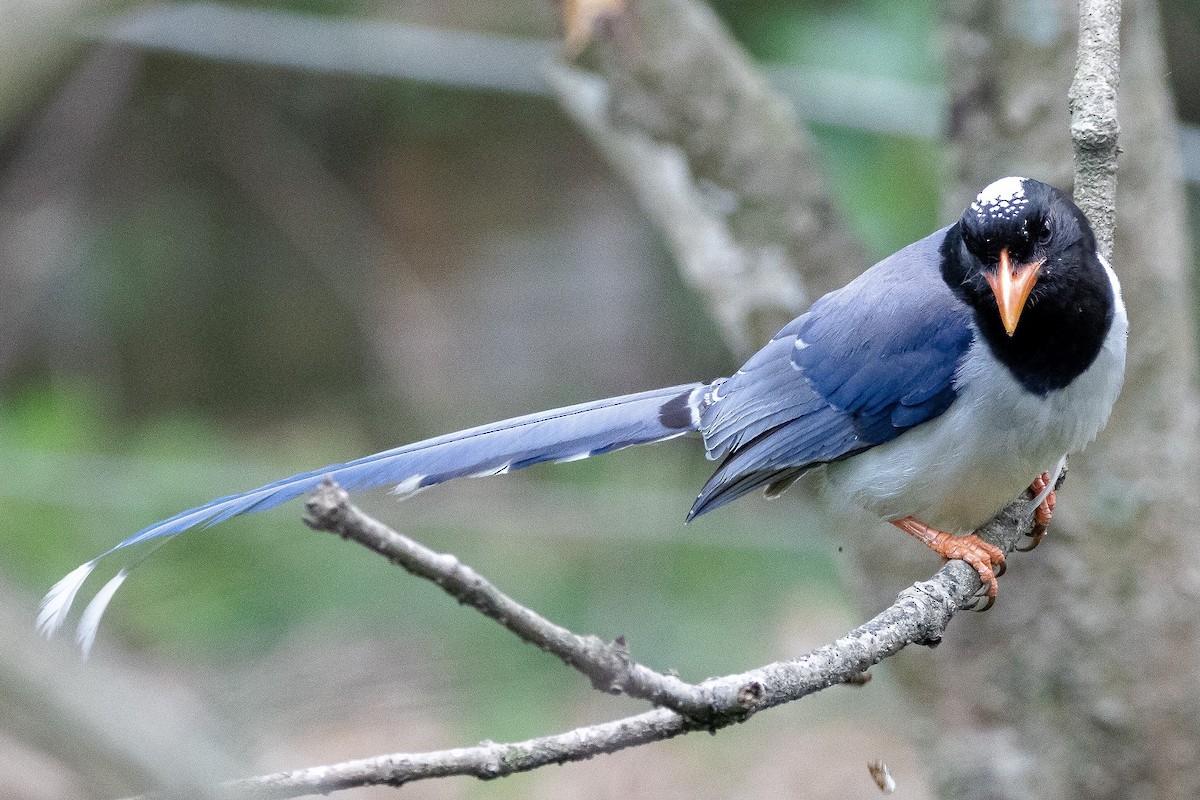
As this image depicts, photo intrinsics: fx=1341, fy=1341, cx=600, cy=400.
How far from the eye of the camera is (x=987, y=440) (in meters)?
2.79

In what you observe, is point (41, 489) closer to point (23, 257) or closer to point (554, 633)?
point (23, 257)

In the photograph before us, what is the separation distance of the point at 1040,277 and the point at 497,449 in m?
1.21

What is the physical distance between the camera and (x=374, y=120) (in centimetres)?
800

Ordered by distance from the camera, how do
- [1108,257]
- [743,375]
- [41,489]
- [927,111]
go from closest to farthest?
[1108,257] → [743,375] → [927,111] → [41,489]

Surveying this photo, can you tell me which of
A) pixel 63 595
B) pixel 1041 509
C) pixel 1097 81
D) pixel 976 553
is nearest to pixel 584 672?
pixel 63 595

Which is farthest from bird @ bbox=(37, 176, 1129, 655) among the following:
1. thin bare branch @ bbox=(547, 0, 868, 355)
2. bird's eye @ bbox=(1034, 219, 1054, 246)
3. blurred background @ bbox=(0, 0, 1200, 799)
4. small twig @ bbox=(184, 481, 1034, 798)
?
blurred background @ bbox=(0, 0, 1200, 799)

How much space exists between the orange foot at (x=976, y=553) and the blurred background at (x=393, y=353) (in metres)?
0.98

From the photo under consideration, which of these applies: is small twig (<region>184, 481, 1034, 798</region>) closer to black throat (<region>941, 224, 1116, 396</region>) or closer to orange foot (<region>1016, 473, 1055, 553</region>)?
black throat (<region>941, 224, 1116, 396</region>)

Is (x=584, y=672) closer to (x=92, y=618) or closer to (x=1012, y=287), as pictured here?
(x=92, y=618)

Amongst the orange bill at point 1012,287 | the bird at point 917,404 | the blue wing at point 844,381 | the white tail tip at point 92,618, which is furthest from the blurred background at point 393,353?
the orange bill at point 1012,287

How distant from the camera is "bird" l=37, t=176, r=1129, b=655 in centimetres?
270

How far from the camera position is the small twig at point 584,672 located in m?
1.21

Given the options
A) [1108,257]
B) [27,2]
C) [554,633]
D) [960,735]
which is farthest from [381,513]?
[554,633]

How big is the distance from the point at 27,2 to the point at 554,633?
3.93 feet
